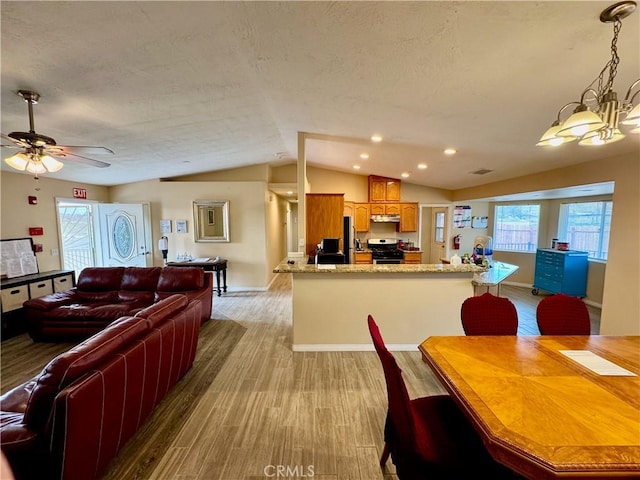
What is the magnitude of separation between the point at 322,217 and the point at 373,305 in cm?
184

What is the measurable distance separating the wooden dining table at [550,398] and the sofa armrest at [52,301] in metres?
4.36

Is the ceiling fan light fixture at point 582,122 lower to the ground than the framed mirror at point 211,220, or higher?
higher

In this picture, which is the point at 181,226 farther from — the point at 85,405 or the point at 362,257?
the point at 85,405

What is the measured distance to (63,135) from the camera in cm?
303

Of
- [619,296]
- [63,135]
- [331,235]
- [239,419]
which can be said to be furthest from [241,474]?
[619,296]

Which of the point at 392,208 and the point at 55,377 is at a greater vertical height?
the point at 392,208

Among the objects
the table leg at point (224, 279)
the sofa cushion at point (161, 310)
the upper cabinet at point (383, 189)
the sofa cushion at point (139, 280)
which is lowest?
the table leg at point (224, 279)

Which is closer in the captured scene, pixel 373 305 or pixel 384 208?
pixel 373 305

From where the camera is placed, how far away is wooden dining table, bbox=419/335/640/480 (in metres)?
0.94

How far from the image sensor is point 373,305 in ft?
10.2

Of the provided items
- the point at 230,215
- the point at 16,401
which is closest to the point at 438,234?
the point at 230,215

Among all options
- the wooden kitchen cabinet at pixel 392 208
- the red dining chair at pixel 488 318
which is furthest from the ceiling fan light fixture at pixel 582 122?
the wooden kitchen cabinet at pixel 392 208

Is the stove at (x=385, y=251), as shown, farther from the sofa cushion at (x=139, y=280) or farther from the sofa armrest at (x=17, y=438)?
the sofa armrest at (x=17, y=438)

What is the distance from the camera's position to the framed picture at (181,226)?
5.83m
